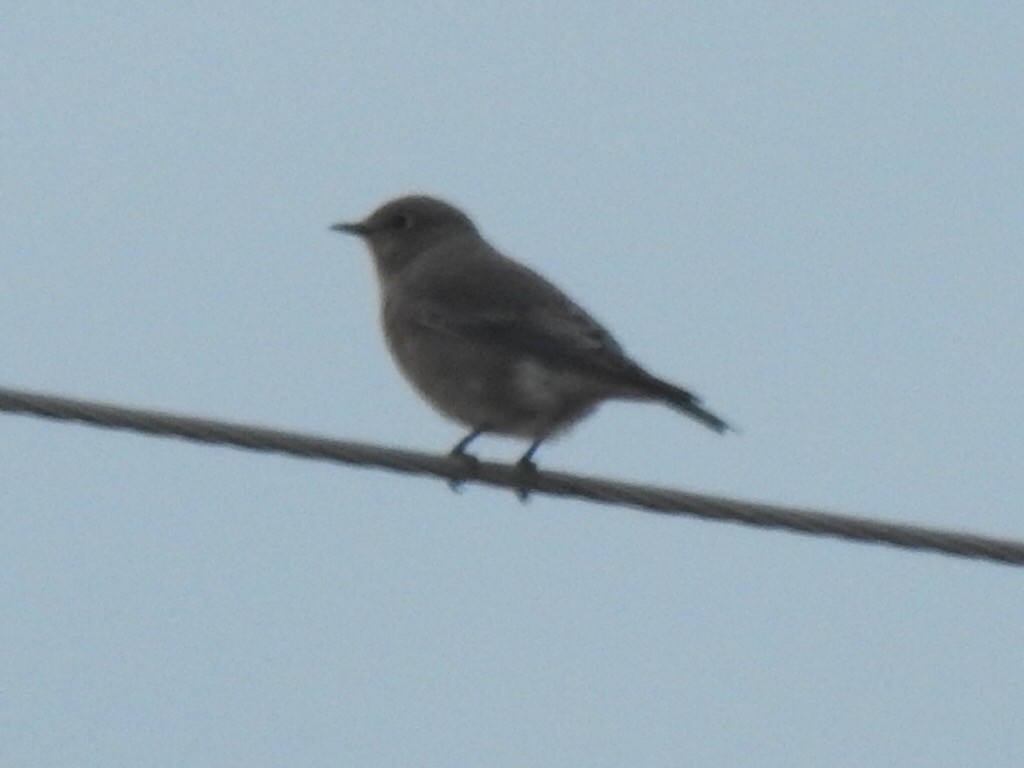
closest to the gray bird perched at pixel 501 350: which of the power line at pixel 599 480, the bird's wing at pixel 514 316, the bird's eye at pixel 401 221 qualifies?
the bird's wing at pixel 514 316

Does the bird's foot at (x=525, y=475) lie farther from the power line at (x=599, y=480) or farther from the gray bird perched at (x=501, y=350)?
the power line at (x=599, y=480)

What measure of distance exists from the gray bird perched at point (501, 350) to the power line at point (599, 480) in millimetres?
1399

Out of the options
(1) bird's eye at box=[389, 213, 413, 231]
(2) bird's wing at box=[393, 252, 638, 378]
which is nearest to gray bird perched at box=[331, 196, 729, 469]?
(2) bird's wing at box=[393, 252, 638, 378]

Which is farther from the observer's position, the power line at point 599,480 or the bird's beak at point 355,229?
the bird's beak at point 355,229

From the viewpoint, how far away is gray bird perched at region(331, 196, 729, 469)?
377 inches

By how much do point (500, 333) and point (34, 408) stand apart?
3583mm

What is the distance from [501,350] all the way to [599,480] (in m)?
2.52

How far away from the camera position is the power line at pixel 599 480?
22.1ft

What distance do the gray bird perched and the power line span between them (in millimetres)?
1399

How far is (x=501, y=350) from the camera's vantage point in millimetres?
10258

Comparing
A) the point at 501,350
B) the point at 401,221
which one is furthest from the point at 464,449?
the point at 401,221

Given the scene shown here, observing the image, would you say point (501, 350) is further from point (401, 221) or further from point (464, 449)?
point (401, 221)

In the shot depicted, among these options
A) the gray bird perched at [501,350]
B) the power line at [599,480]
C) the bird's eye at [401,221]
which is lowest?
the power line at [599,480]

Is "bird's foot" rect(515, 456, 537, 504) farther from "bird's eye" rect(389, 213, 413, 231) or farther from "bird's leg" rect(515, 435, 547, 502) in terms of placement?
"bird's eye" rect(389, 213, 413, 231)
